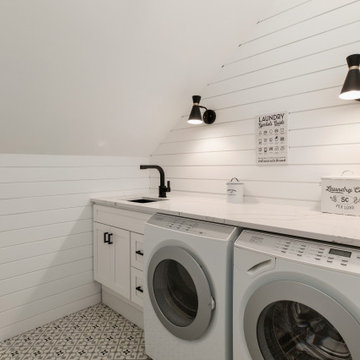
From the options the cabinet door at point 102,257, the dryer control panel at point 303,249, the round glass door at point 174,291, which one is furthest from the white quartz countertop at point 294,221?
the cabinet door at point 102,257

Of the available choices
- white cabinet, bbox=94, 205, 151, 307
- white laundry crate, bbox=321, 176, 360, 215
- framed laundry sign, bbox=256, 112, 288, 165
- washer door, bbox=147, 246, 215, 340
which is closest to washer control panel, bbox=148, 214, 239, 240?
washer door, bbox=147, 246, 215, 340

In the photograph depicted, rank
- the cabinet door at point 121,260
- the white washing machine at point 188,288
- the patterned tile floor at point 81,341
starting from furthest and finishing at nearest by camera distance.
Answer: the cabinet door at point 121,260, the patterned tile floor at point 81,341, the white washing machine at point 188,288

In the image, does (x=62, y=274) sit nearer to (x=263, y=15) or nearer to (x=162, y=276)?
(x=162, y=276)

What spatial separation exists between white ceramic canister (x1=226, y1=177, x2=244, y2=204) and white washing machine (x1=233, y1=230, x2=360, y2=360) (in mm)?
737

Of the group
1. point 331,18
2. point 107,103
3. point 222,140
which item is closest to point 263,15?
point 331,18

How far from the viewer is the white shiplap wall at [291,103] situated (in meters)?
1.58

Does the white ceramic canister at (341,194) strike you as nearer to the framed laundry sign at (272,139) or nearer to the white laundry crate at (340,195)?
the white laundry crate at (340,195)

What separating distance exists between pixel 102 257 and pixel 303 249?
5.48 feet

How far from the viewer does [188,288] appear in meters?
1.47

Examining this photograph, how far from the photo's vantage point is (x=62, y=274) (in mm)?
2164

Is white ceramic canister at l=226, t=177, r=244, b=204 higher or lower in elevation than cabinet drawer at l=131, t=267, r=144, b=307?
higher

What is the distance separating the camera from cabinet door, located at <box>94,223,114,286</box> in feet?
6.97

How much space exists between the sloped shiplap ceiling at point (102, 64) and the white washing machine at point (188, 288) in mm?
953

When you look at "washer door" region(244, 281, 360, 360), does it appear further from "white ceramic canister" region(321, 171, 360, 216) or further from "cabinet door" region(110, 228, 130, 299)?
"cabinet door" region(110, 228, 130, 299)
